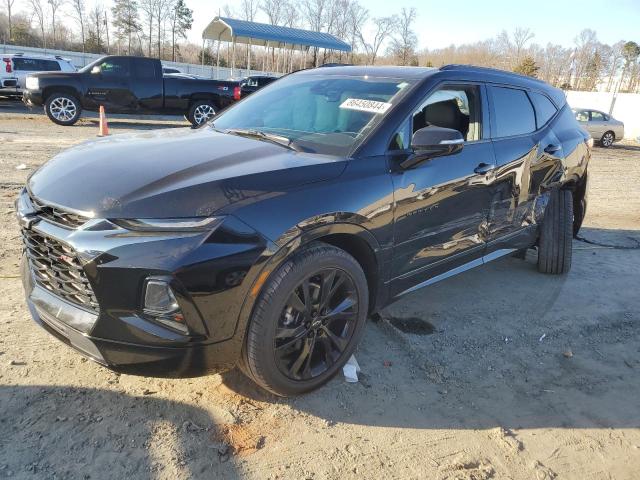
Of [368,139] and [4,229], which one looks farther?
Result: [4,229]

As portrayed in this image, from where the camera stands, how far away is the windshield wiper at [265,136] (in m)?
3.17

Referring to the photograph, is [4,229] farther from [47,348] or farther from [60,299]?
[60,299]

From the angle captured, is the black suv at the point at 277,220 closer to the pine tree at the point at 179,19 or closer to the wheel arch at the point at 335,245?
the wheel arch at the point at 335,245

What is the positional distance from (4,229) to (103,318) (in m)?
3.65

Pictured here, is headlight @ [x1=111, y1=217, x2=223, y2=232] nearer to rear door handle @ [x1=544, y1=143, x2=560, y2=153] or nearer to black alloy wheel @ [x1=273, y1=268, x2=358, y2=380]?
black alloy wheel @ [x1=273, y1=268, x2=358, y2=380]

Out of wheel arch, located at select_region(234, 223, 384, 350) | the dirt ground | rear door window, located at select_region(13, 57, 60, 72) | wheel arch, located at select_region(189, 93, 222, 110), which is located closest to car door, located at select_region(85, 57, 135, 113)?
wheel arch, located at select_region(189, 93, 222, 110)

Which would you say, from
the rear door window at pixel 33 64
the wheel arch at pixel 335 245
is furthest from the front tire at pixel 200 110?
the wheel arch at pixel 335 245

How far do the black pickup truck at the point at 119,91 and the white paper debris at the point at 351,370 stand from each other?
44.4ft

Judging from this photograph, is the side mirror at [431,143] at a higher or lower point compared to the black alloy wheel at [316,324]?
higher

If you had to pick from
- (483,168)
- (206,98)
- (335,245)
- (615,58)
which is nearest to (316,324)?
(335,245)

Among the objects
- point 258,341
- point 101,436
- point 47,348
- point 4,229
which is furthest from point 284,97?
point 4,229

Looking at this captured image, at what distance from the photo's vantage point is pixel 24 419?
2562 millimetres

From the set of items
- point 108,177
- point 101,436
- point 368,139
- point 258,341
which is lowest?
point 101,436

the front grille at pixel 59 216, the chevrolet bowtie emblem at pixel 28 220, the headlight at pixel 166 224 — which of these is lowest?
the chevrolet bowtie emblem at pixel 28 220
